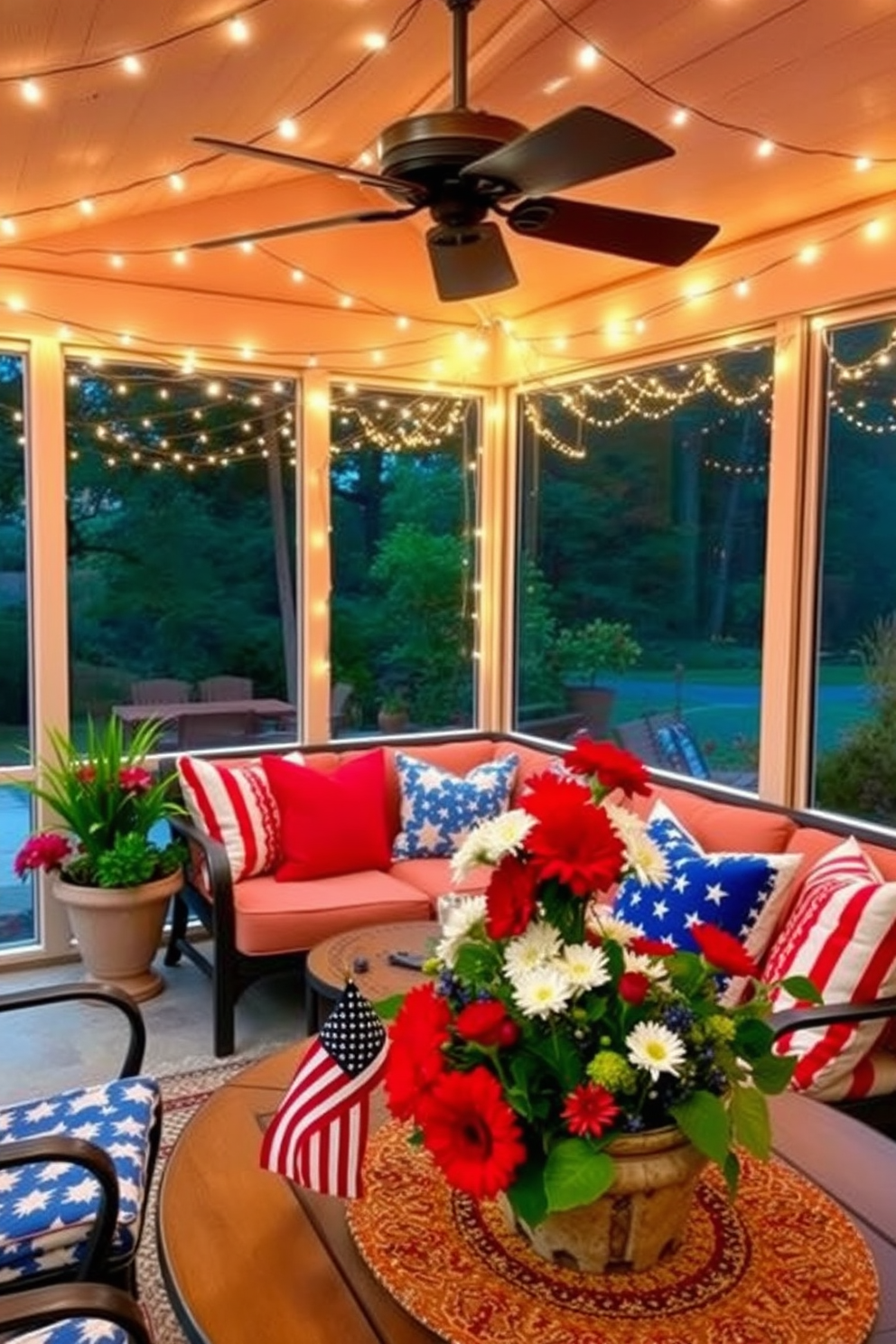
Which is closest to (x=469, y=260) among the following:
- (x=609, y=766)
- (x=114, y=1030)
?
(x=609, y=766)

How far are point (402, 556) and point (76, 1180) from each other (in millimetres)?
3432

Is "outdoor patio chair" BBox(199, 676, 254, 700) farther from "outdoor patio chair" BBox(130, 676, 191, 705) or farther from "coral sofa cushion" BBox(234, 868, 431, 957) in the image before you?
"coral sofa cushion" BBox(234, 868, 431, 957)

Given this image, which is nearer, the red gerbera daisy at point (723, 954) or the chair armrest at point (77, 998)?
the red gerbera daisy at point (723, 954)

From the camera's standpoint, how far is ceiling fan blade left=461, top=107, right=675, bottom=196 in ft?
6.05

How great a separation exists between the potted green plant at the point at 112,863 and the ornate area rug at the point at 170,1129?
2.17 feet

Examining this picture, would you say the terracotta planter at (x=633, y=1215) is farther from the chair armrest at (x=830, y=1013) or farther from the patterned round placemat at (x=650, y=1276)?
the chair armrest at (x=830, y=1013)

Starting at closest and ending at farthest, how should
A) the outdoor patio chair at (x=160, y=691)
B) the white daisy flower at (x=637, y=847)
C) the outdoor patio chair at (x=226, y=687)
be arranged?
the white daisy flower at (x=637, y=847) → the outdoor patio chair at (x=160, y=691) → the outdoor patio chair at (x=226, y=687)

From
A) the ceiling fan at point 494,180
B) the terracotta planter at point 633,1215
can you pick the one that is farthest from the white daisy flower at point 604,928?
the ceiling fan at point 494,180

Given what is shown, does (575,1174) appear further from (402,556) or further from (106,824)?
(402,556)

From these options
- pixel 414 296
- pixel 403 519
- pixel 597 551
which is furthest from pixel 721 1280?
pixel 414 296

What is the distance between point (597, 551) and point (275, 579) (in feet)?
4.64

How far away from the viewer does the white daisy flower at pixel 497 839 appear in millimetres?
1316

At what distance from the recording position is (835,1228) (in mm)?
1513

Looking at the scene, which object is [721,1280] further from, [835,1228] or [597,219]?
[597,219]
